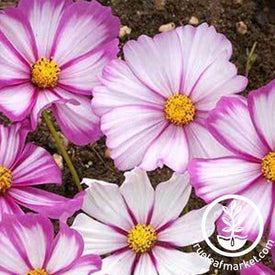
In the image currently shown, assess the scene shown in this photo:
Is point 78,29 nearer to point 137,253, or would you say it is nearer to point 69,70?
point 69,70

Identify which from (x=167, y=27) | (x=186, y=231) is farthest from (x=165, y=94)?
(x=167, y=27)

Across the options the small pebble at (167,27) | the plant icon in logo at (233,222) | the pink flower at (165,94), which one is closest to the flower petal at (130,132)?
the pink flower at (165,94)

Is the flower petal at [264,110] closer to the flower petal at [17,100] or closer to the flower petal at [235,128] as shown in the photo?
the flower petal at [235,128]

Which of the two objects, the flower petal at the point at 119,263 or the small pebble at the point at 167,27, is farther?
the small pebble at the point at 167,27

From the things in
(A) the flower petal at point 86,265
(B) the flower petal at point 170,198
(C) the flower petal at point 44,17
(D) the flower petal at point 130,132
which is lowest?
(A) the flower petal at point 86,265

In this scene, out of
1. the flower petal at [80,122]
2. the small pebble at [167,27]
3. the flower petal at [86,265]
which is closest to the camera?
the flower petal at [86,265]

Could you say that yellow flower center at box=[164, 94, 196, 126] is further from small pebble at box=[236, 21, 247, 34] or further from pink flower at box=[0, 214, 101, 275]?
small pebble at box=[236, 21, 247, 34]
